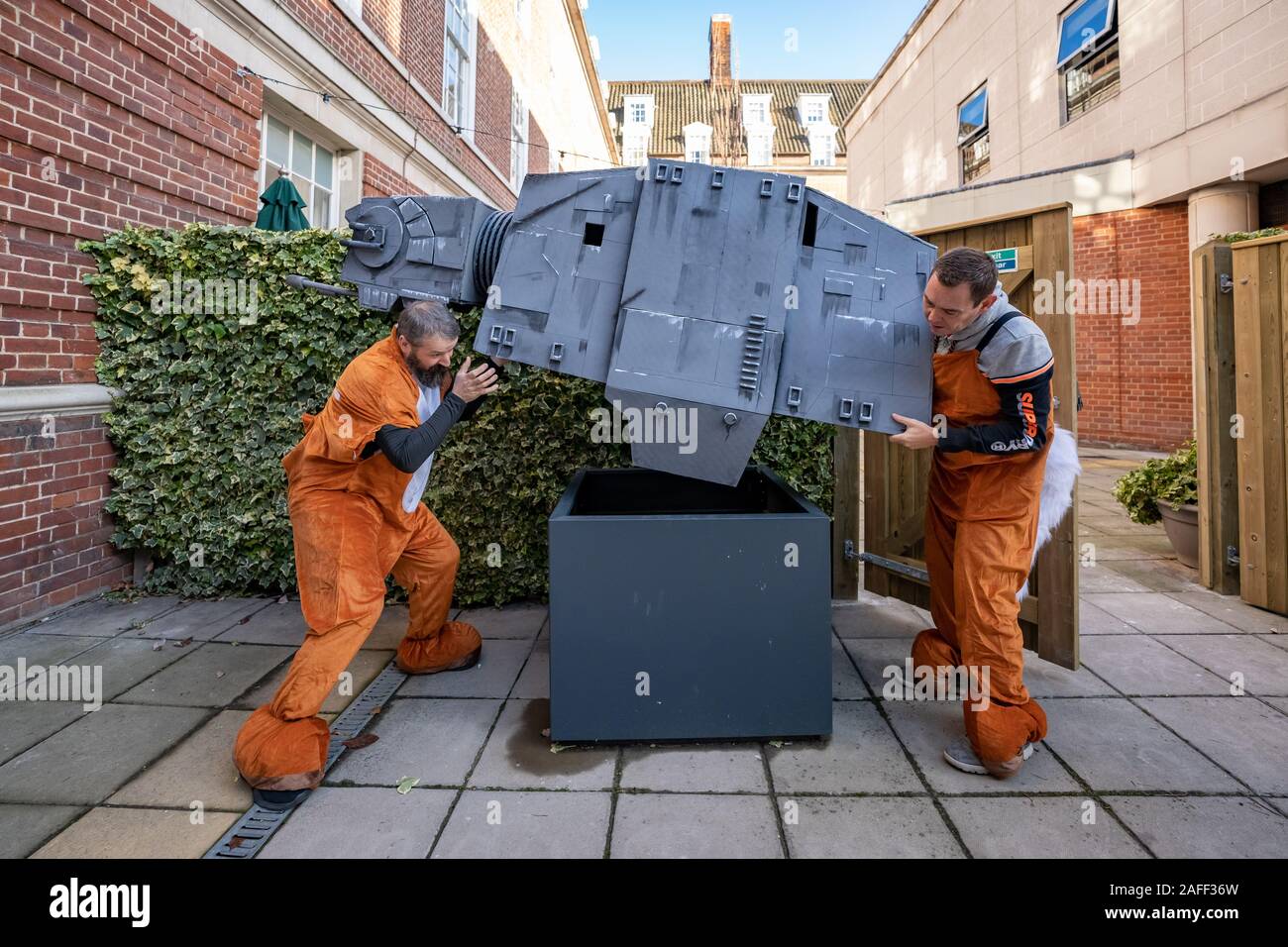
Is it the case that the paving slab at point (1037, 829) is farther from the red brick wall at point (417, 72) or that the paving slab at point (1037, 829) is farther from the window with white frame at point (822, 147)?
the window with white frame at point (822, 147)

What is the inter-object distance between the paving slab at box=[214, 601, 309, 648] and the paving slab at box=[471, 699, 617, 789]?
5.58 feet

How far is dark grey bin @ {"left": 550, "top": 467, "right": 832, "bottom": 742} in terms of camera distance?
8.91 ft

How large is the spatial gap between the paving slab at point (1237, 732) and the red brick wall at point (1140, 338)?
1033 centimetres

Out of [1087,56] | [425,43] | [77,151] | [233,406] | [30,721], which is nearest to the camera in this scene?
[30,721]

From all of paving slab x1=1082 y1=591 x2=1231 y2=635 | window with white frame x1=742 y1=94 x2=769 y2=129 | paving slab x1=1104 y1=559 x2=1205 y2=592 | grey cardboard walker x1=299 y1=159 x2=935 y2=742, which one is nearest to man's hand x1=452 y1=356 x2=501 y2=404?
grey cardboard walker x1=299 y1=159 x2=935 y2=742

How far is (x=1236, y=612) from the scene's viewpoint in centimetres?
440

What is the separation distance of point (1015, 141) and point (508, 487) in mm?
14690

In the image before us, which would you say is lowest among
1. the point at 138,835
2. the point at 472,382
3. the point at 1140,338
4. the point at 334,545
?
the point at 138,835

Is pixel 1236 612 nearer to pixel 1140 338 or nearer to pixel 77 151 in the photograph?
pixel 77 151

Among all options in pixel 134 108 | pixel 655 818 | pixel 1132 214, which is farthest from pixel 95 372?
pixel 1132 214

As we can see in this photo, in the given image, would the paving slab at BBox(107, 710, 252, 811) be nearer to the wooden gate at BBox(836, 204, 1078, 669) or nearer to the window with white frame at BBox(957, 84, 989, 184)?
the wooden gate at BBox(836, 204, 1078, 669)

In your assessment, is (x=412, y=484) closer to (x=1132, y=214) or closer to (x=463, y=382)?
(x=463, y=382)

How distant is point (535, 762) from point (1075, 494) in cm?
289

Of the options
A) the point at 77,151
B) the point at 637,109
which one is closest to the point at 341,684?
the point at 77,151
